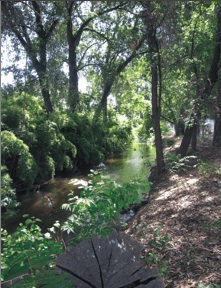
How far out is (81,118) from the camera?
12.4m

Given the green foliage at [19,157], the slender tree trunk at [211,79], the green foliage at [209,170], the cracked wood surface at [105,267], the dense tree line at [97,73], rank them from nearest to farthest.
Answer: the cracked wood surface at [105,267], the green foliage at [209,170], the dense tree line at [97,73], the slender tree trunk at [211,79], the green foliage at [19,157]

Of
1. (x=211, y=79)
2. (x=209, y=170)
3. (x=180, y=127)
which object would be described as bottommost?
(x=209, y=170)

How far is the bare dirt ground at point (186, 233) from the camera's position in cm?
238

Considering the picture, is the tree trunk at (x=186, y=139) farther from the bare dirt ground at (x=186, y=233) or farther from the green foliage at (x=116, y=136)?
the green foliage at (x=116, y=136)

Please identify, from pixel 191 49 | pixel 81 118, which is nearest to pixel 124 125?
pixel 81 118

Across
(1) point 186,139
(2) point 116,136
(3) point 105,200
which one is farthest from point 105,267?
(2) point 116,136

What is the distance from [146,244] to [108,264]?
1393mm

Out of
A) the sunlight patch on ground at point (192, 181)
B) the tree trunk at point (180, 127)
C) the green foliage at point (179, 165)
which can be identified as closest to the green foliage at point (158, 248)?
the sunlight patch on ground at point (192, 181)

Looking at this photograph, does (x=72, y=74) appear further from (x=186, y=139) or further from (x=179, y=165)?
(x=179, y=165)

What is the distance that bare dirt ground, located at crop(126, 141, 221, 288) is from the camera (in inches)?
93.6

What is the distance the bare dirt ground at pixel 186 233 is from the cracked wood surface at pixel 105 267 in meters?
0.51

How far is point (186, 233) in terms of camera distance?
3.16 metres

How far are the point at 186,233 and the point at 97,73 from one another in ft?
37.2

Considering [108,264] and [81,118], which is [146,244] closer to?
[108,264]
